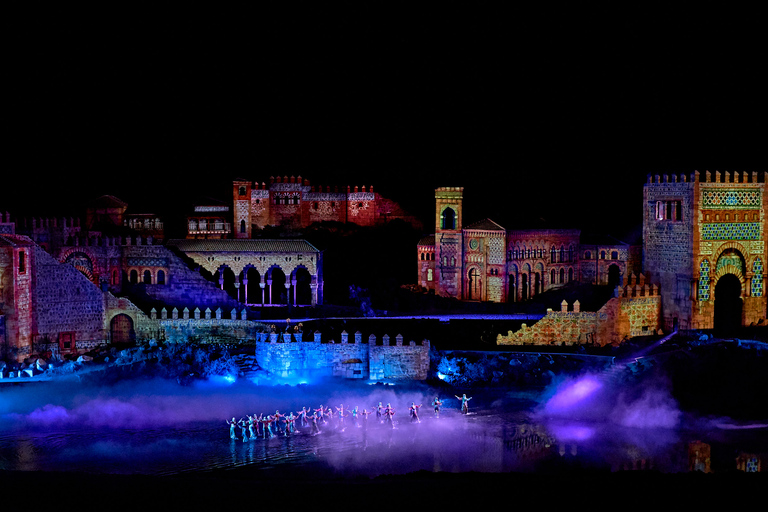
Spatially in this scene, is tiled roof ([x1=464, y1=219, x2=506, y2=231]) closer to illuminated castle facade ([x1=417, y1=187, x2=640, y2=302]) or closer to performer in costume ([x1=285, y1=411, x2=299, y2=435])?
illuminated castle facade ([x1=417, y1=187, x2=640, y2=302])

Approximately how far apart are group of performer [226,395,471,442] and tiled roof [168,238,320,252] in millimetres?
12080

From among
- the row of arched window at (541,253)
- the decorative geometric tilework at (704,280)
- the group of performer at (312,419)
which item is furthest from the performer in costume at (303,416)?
the row of arched window at (541,253)

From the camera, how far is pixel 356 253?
173ft

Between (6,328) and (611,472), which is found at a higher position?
(6,328)

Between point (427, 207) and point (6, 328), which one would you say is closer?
point (6, 328)

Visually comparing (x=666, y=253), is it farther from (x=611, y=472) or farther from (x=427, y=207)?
(x=427, y=207)

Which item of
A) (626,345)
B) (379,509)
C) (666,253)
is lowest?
(379,509)

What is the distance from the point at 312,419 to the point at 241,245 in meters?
13.6

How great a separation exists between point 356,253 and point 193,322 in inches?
451

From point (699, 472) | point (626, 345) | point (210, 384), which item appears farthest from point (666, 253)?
point (210, 384)

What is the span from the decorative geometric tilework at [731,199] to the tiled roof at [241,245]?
590 inches

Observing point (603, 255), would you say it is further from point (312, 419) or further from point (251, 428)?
point (251, 428)

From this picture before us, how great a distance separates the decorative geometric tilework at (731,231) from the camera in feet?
139

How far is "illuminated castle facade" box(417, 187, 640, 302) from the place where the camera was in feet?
164
